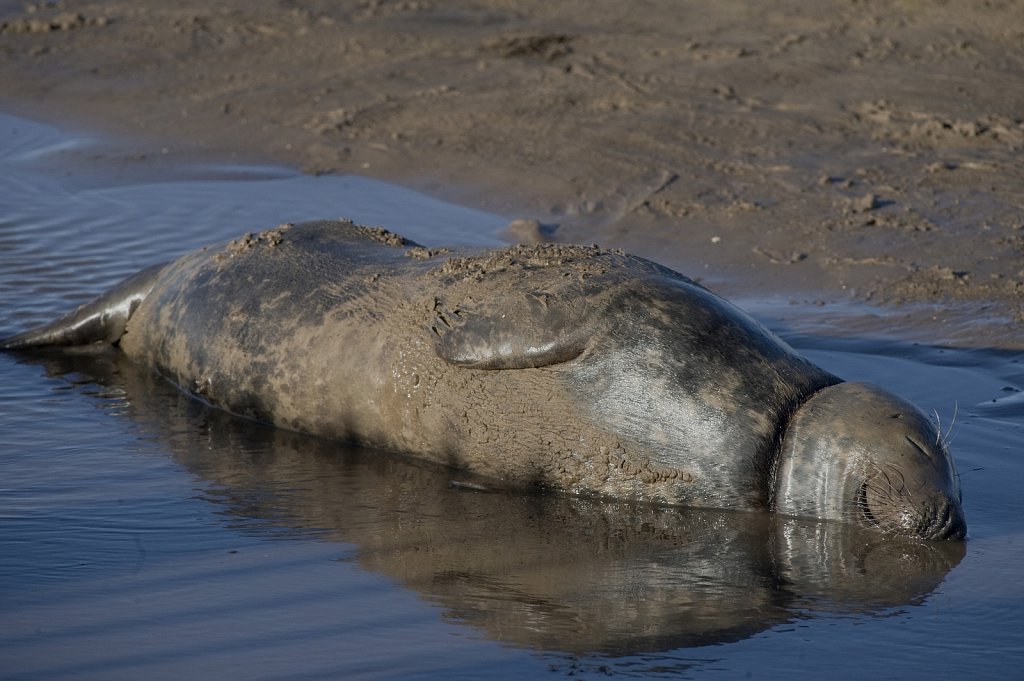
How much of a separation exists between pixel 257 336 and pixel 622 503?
5.97ft

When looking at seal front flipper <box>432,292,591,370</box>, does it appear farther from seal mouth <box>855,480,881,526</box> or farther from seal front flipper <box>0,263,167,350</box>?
seal front flipper <box>0,263,167,350</box>

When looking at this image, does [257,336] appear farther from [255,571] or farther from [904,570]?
[904,570]

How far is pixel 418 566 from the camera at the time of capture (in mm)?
4711

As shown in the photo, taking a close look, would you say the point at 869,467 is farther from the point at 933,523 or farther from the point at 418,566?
the point at 418,566

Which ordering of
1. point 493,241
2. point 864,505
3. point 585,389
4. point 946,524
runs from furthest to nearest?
1. point 493,241
2. point 585,389
3. point 864,505
4. point 946,524

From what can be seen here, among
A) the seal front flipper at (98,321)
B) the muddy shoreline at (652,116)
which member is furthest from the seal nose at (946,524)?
the seal front flipper at (98,321)

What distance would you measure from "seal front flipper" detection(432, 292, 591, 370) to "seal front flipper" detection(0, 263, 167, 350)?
212 centimetres

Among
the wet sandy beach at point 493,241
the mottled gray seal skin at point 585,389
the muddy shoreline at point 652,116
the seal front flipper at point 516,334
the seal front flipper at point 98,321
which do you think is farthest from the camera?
the muddy shoreline at point 652,116

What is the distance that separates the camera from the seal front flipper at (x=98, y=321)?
672cm

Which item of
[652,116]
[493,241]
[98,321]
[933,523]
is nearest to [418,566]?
[933,523]

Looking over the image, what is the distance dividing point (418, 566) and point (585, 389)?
3.17ft

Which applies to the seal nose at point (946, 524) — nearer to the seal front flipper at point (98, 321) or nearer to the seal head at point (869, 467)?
the seal head at point (869, 467)

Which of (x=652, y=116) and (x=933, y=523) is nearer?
(x=933, y=523)

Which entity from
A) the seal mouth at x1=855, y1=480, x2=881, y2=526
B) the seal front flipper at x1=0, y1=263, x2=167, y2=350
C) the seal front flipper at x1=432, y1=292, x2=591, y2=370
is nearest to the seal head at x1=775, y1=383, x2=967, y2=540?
the seal mouth at x1=855, y1=480, x2=881, y2=526
